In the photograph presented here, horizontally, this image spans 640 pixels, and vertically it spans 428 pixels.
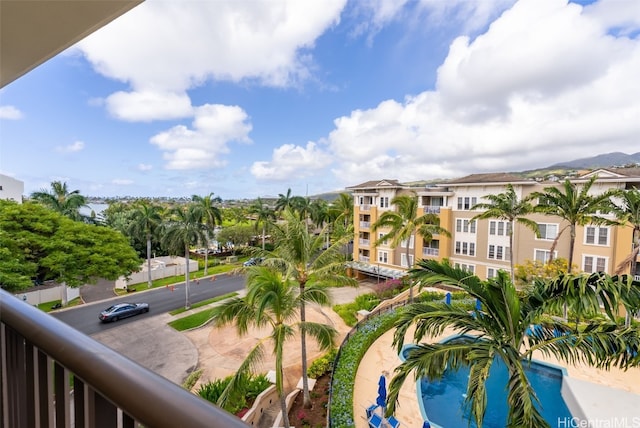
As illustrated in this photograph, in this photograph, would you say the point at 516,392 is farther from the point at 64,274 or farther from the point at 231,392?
the point at 64,274

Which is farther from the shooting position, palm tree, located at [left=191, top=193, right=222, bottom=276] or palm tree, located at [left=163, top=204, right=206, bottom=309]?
palm tree, located at [left=191, top=193, right=222, bottom=276]

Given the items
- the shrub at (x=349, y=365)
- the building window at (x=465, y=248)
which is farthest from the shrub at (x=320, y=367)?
the building window at (x=465, y=248)

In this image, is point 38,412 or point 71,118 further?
point 71,118

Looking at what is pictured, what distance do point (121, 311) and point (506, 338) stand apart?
16.7 meters

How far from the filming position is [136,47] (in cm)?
295

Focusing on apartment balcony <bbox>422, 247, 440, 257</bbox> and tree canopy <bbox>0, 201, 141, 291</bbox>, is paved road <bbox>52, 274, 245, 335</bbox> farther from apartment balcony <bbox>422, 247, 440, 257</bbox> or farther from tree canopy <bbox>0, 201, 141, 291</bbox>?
apartment balcony <bbox>422, 247, 440, 257</bbox>

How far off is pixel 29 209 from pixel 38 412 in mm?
17956

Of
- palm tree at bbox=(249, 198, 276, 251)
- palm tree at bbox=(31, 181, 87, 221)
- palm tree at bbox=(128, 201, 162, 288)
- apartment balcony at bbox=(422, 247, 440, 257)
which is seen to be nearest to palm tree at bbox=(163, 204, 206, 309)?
palm tree at bbox=(128, 201, 162, 288)

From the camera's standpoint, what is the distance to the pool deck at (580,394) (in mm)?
7012

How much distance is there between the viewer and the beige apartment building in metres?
15.1

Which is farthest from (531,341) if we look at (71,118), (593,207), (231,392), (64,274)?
(64,274)

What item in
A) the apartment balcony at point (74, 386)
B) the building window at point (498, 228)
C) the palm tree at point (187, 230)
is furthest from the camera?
the building window at point (498, 228)

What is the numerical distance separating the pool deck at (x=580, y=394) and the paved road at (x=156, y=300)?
1153 cm

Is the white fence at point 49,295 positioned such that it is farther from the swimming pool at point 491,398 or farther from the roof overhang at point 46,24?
the roof overhang at point 46,24
